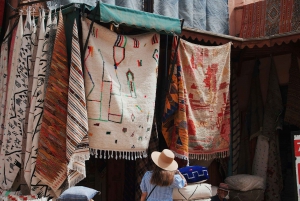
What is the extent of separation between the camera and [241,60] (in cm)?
788

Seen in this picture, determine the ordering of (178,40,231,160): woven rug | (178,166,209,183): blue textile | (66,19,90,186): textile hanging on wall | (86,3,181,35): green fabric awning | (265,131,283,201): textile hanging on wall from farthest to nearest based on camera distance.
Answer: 1. (265,131,283,201): textile hanging on wall
2. (178,40,231,160): woven rug
3. (178,166,209,183): blue textile
4. (86,3,181,35): green fabric awning
5. (66,19,90,186): textile hanging on wall

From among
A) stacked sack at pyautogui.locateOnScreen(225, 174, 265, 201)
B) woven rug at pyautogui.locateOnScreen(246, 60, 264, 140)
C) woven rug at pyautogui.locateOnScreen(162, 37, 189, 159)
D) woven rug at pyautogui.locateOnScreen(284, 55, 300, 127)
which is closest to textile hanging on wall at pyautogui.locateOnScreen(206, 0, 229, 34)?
woven rug at pyautogui.locateOnScreen(246, 60, 264, 140)

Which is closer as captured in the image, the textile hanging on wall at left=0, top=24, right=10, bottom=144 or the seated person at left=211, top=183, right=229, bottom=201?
the textile hanging on wall at left=0, top=24, right=10, bottom=144

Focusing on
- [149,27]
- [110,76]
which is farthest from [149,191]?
[149,27]

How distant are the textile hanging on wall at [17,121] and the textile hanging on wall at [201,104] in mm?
1772

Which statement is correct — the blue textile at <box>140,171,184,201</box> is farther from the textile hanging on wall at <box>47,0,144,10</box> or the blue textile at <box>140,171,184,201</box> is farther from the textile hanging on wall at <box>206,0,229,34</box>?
the textile hanging on wall at <box>206,0,229,34</box>

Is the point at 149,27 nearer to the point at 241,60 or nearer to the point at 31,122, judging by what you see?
the point at 31,122

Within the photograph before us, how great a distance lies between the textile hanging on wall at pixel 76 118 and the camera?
196 inches

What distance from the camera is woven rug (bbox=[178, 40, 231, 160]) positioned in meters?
6.25

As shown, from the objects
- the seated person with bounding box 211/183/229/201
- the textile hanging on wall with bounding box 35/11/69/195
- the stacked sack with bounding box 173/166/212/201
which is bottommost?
the seated person with bounding box 211/183/229/201

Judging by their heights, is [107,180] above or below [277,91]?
below

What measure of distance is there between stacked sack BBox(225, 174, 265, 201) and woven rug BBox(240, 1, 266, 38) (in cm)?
235

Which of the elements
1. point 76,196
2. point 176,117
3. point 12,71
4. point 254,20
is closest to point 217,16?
point 254,20

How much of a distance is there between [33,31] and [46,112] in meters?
1.04
